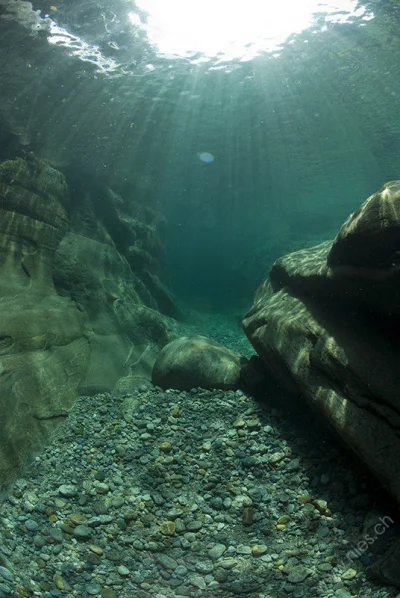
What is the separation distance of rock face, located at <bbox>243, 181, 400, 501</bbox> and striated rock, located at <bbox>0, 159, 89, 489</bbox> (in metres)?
3.95

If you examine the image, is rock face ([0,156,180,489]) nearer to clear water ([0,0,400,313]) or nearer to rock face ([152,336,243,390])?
rock face ([152,336,243,390])

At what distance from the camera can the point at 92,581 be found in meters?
3.14

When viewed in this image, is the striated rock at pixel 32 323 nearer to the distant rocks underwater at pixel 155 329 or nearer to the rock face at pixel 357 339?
the distant rocks underwater at pixel 155 329

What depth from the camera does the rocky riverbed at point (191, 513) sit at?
309 centimetres

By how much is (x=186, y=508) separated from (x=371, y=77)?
20501 millimetres

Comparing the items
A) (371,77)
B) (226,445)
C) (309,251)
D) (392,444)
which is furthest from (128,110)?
(392,444)

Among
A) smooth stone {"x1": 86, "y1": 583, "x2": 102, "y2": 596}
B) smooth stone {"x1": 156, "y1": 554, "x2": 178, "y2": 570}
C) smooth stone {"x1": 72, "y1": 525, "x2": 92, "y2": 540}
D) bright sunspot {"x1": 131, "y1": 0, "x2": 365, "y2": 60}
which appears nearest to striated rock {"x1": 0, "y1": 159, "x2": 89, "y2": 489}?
smooth stone {"x1": 72, "y1": 525, "x2": 92, "y2": 540}

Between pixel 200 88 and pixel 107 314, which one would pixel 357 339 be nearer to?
pixel 107 314

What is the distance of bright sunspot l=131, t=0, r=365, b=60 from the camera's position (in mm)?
11078

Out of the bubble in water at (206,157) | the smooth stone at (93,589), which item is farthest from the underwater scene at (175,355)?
the bubble in water at (206,157)

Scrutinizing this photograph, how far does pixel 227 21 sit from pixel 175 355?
1172cm

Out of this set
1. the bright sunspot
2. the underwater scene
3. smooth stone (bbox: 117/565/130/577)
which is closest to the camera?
smooth stone (bbox: 117/565/130/577)

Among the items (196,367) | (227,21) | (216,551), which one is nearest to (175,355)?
(196,367)

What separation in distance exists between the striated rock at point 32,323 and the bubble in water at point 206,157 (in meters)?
18.7
